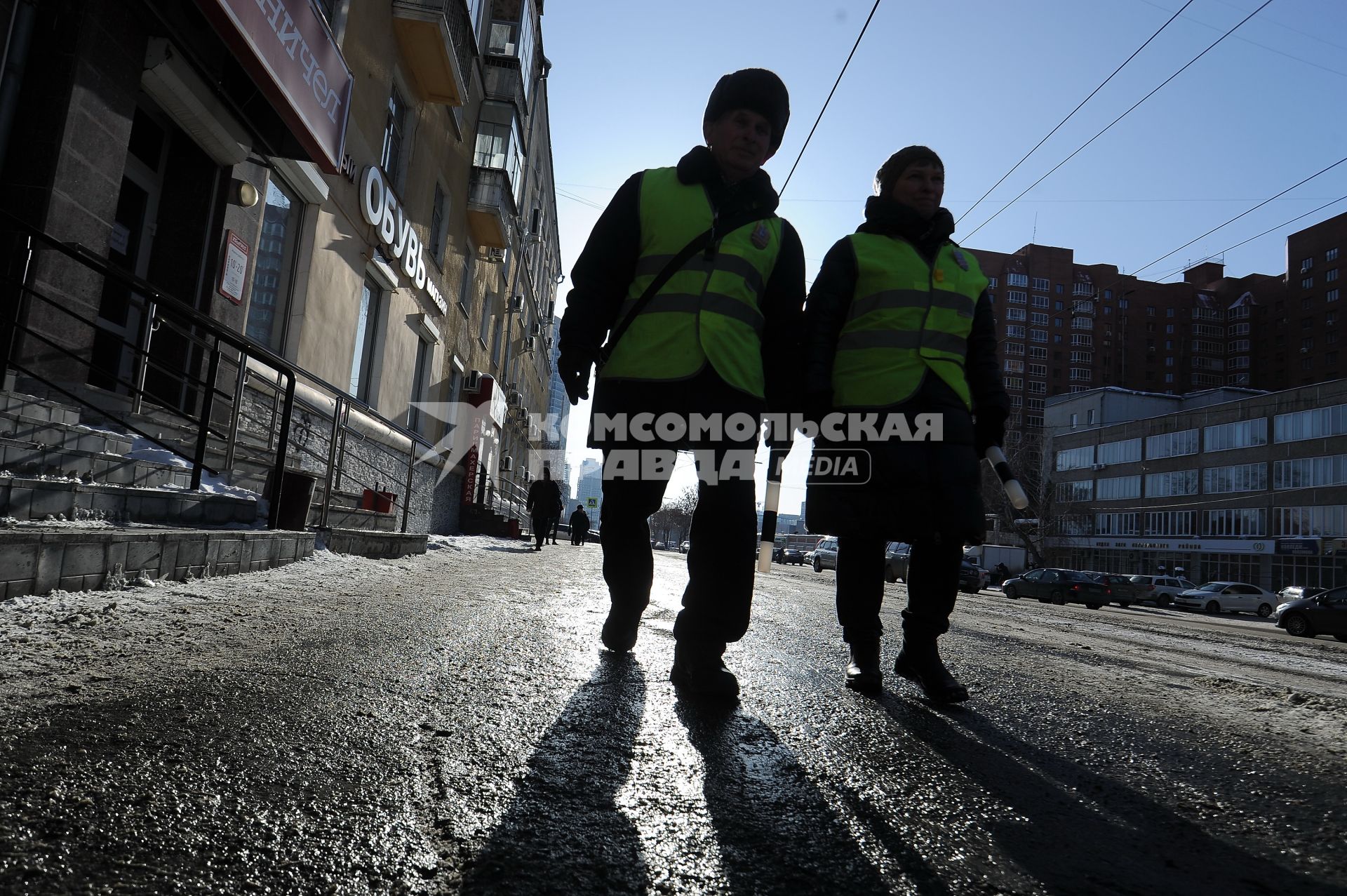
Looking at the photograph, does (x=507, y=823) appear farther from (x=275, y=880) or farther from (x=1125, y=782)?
(x=1125, y=782)

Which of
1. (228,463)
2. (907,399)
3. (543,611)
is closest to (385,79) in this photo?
(228,463)

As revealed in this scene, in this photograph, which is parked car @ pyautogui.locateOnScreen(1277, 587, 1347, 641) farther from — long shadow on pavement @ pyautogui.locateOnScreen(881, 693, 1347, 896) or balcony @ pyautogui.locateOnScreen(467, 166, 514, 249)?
long shadow on pavement @ pyautogui.locateOnScreen(881, 693, 1347, 896)

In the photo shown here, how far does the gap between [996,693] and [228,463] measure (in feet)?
18.0

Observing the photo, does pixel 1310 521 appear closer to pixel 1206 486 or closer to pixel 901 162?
pixel 1206 486

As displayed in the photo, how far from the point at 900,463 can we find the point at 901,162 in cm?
122

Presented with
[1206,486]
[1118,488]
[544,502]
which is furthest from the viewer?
[1118,488]

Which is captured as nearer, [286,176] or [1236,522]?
[286,176]

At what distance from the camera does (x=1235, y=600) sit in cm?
3597

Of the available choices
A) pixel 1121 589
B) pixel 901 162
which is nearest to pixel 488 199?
pixel 901 162

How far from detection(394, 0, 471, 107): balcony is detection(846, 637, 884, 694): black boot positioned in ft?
42.4

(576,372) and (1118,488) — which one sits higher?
(1118,488)

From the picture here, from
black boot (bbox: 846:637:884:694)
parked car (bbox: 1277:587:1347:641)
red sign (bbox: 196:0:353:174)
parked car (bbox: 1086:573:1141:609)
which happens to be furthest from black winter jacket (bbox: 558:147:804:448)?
parked car (bbox: 1086:573:1141:609)

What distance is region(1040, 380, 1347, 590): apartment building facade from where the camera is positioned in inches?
1745

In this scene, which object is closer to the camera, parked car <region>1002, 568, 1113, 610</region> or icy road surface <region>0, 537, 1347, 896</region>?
icy road surface <region>0, 537, 1347, 896</region>
